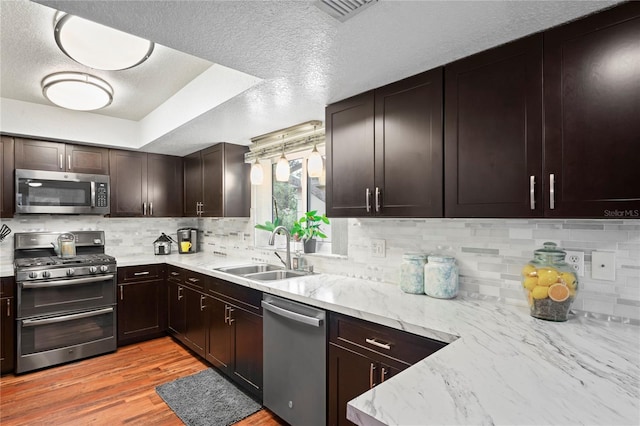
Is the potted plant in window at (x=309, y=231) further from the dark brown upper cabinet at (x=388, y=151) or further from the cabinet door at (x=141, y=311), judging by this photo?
the cabinet door at (x=141, y=311)

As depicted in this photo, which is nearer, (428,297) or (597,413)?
(597,413)

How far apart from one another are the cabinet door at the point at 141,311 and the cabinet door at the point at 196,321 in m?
0.55

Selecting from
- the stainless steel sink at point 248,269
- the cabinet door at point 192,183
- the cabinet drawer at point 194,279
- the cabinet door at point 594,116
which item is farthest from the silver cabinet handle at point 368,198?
the cabinet door at point 192,183

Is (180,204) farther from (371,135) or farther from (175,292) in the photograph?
(371,135)

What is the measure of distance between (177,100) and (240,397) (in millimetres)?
2472

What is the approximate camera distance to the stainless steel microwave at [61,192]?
325 centimetres

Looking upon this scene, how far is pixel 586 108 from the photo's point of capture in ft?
4.31

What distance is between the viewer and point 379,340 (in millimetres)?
1638

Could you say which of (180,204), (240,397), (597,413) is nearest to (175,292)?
(180,204)

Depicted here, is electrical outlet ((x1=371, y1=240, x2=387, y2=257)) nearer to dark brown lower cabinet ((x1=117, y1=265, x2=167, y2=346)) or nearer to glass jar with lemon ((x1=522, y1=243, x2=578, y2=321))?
glass jar with lemon ((x1=522, y1=243, x2=578, y2=321))

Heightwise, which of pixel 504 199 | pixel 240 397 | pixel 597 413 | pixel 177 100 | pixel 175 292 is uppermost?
pixel 177 100

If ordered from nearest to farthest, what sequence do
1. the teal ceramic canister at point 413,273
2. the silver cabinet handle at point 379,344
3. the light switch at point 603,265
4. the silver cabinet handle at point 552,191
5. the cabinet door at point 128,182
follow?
1. the silver cabinet handle at point 552,191
2. the light switch at point 603,265
3. the silver cabinet handle at point 379,344
4. the teal ceramic canister at point 413,273
5. the cabinet door at point 128,182

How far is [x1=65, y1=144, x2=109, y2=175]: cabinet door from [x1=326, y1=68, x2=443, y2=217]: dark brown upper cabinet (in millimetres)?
2823

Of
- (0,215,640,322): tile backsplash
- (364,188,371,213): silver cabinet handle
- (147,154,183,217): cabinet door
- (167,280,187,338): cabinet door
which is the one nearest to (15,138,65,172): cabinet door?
(147,154,183,217): cabinet door
